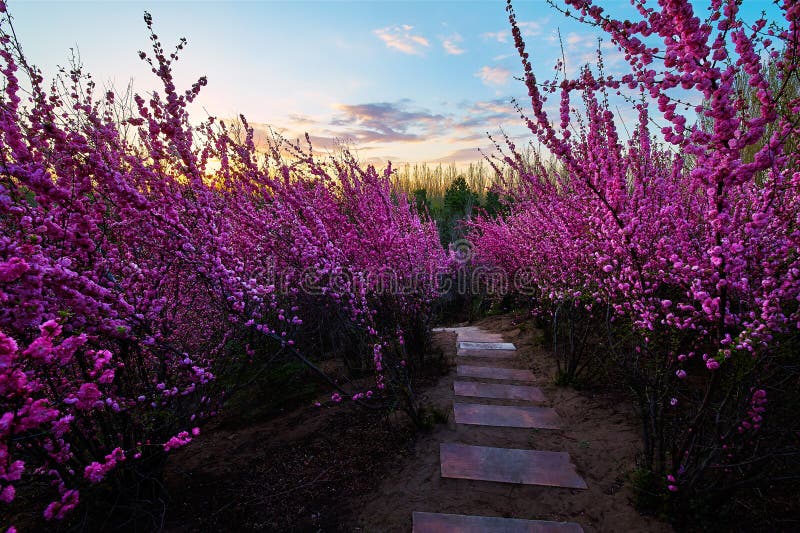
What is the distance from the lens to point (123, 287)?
9.29 feet

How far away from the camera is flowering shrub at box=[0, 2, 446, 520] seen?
5.63ft

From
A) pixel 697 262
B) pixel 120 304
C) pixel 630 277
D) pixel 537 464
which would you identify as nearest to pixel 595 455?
pixel 537 464

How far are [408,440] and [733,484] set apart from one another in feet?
8.10

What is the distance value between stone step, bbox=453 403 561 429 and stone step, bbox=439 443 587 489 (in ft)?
1.42

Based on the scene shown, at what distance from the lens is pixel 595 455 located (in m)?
3.42

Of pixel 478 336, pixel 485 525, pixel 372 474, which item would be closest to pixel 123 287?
pixel 372 474

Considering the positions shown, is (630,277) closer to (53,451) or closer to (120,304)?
(120,304)

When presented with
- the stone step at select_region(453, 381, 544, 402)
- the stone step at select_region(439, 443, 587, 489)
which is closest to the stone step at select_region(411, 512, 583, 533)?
the stone step at select_region(439, 443, 587, 489)

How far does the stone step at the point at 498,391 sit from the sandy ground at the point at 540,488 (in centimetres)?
16

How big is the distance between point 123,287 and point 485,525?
10.5 feet

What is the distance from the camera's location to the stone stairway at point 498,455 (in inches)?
105

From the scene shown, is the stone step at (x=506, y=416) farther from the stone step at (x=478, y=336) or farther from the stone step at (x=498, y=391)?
the stone step at (x=478, y=336)

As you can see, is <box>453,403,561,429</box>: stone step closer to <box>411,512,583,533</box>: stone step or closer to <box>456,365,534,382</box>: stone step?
<box>456,365,534,382</box>: stone step

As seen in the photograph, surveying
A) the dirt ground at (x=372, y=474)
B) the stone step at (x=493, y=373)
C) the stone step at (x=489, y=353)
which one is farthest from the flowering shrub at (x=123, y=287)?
the stone step at (x=489, y=353)
